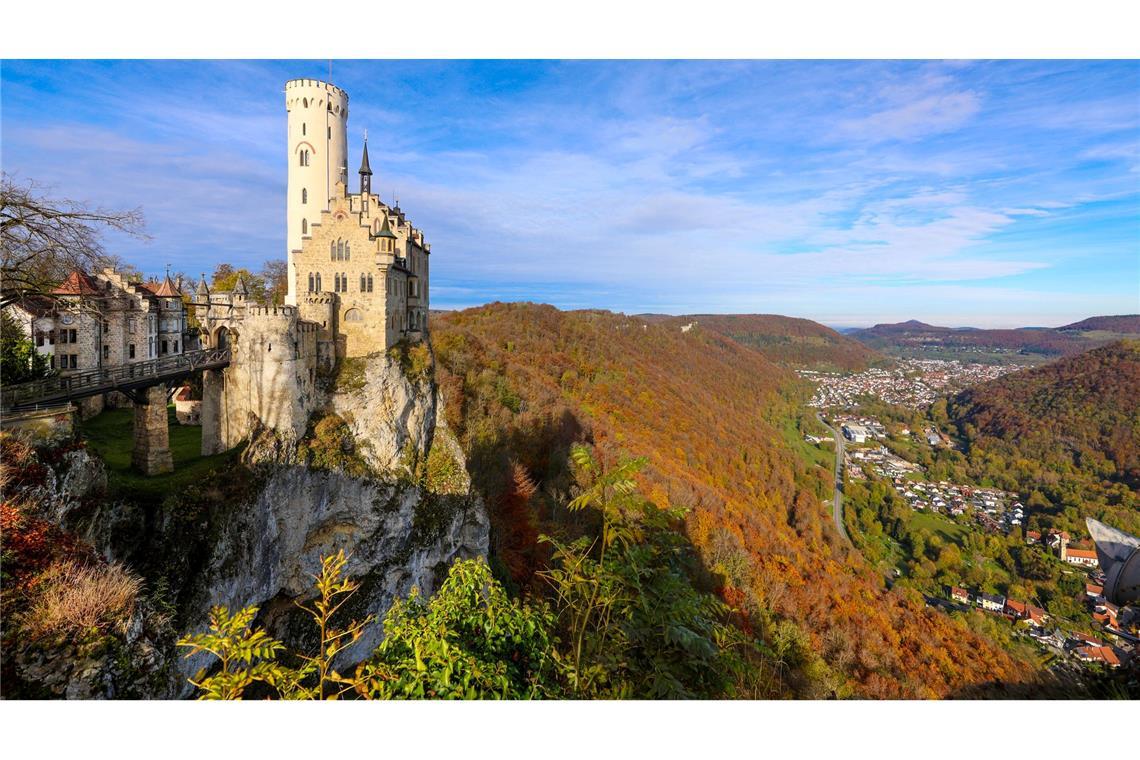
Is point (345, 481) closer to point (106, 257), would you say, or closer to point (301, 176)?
point (106, 257)

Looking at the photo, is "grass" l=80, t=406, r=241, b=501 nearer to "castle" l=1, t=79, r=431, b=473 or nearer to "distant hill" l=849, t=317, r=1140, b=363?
"castle" l=1, t=79, r=431, b=473

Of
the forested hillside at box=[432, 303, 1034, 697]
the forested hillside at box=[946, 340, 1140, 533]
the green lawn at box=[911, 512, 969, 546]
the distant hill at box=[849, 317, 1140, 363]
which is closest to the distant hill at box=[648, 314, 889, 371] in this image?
the distant hill at box=[849, 317, 1140, 363]

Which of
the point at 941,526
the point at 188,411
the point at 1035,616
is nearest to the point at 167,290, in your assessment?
the point at 188,411

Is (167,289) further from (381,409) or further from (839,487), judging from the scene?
(839,487)

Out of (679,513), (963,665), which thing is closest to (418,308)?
(679,513)

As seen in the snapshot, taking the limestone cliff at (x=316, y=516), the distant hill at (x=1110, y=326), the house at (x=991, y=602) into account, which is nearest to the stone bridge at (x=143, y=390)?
the limestone cliff at (x=316, y=516)
